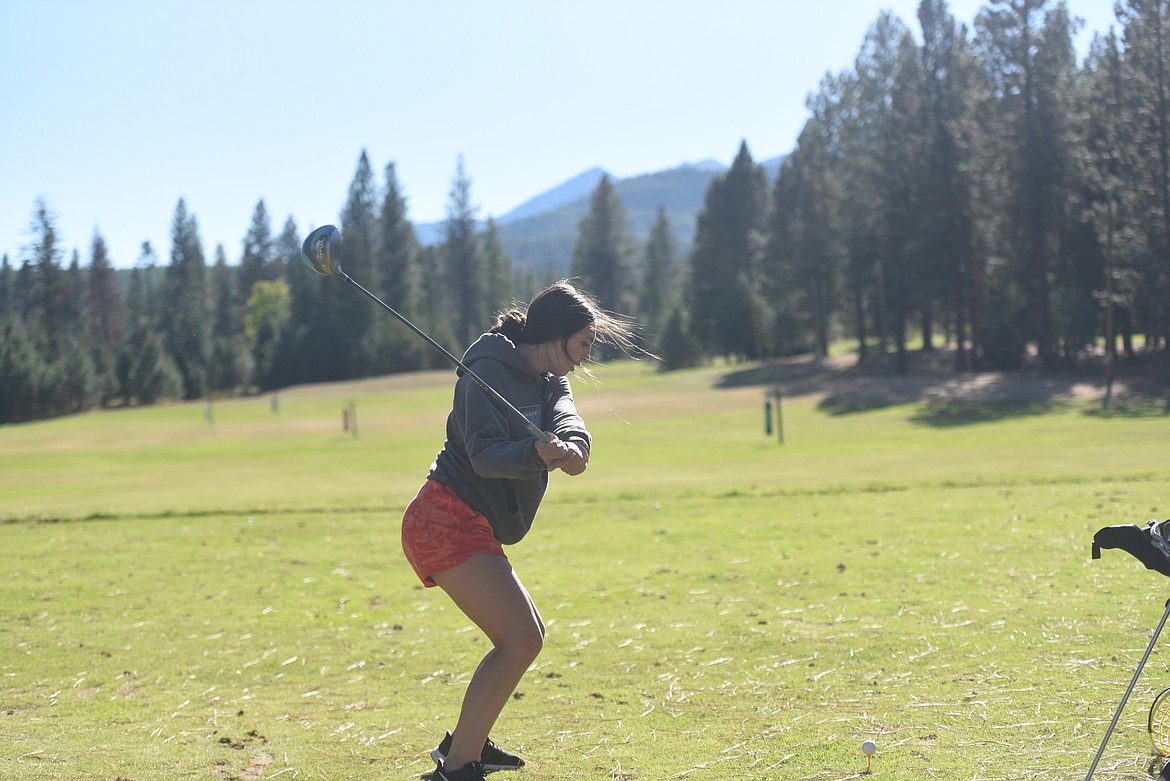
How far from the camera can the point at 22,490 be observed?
79.6ft

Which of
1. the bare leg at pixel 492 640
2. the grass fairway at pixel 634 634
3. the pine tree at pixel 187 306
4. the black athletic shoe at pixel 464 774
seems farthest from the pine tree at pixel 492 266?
the black athletic shoe at pixel 464 774

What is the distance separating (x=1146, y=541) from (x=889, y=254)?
61194mm

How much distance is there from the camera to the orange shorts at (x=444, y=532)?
485 cm

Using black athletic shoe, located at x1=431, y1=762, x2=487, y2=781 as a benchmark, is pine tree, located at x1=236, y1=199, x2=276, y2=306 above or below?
above

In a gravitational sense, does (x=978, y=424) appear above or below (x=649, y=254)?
below

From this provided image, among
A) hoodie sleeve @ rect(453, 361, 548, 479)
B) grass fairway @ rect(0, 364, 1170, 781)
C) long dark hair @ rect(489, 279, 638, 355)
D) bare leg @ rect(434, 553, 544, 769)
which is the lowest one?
grass fairway @ rect(0, 364, 1170, 781)

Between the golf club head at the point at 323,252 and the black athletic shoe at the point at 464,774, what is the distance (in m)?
2.28

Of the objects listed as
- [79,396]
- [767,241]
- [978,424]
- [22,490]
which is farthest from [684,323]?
[22,490]

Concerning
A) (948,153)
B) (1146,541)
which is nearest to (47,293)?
(948,153)

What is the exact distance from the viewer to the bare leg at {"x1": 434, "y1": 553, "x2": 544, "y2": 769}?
481cm

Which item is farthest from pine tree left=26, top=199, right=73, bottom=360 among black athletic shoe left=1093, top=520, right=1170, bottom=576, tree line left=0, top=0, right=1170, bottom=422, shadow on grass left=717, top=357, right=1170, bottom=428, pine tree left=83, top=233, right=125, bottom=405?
black athletic shoe left=1093, top=520, right=1170, bottom=576

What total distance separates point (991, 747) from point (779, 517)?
9383 millimetres

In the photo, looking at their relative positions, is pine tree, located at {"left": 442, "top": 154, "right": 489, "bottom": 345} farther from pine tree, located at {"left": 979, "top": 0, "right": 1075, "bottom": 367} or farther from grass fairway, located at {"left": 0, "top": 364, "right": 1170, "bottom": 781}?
grass fairway, located at {"left": 0, "top": 364, "right": 1170, "bottom": 781}

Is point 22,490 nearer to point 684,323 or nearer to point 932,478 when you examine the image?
point 932,478
